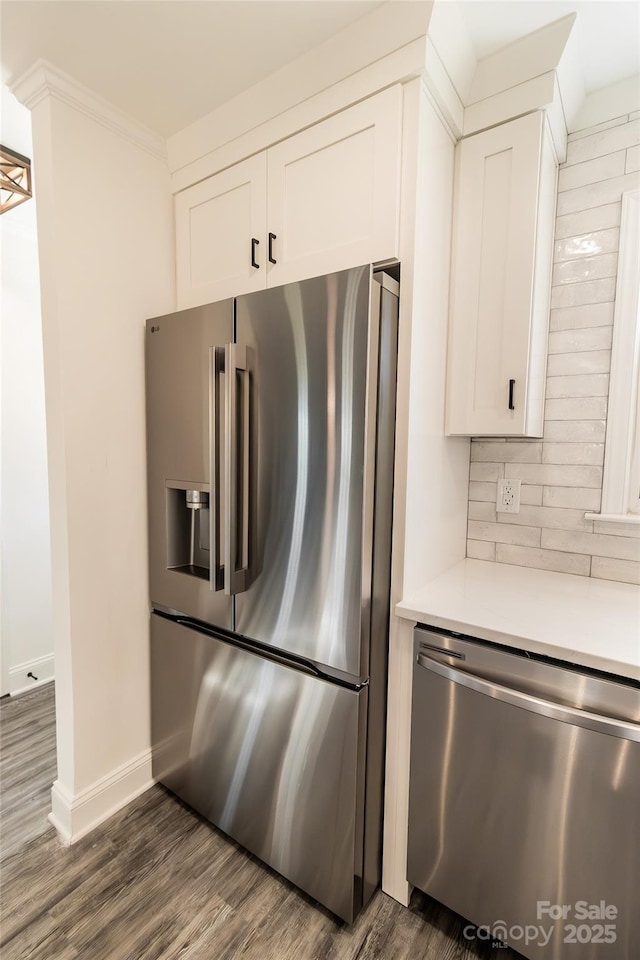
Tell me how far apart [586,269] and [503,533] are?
993 mm

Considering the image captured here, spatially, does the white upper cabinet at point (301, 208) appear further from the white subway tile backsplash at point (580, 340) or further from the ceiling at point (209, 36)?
the white subway tile backsplash at point (580, 340)

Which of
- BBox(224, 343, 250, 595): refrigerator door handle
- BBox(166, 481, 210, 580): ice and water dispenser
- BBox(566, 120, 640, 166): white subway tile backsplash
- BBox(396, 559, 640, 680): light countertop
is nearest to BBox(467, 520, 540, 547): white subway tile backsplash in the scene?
BBox(396, 559, 640, 680): light countertop

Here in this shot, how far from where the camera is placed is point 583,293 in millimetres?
1581

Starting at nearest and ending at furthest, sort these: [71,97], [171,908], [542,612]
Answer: [542,612], [171,908], [71,97]

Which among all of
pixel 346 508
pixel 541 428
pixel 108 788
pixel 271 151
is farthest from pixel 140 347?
pixel 108 788

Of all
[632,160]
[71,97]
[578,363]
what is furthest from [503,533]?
[71,97]

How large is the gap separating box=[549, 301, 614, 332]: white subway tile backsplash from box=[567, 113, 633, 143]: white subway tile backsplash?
57 centimetres

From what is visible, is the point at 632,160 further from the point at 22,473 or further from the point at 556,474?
the point at 22,473

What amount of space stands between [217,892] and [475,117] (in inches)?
102

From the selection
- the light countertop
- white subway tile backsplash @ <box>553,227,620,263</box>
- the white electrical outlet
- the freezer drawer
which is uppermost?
white subway tile backsplash @ <box>553,227,620,263</box>

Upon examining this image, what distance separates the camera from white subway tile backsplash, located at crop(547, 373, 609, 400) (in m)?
1.56

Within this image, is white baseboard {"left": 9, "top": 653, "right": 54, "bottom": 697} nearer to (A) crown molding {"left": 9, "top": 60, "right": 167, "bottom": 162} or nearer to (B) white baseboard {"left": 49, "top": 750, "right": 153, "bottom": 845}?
(B) white baseboard {"left": 49, "top": 750, "right": 153, "bottom": 845}

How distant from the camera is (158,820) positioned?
1692 mm

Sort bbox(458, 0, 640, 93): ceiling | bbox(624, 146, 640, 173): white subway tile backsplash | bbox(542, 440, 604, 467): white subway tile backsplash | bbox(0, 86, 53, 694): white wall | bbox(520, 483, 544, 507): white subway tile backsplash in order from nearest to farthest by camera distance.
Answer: bbox(458, 0, 640, 93): ceiling → bbox(624, 146, 640, 173): white subway tile backsplash → bbox(542, 440, 604, 467): white subway tile backsplash → bbox(520, 483, 544, 507): white subway tile backsplash → bbox(0, 86, 53, 694): white wall
